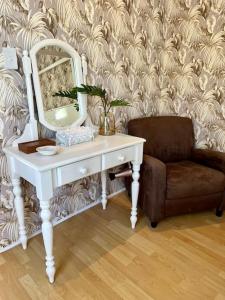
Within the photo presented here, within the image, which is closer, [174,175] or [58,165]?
[58,165]

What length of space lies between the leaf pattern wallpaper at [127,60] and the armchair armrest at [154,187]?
57cm

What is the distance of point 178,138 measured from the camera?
7.70 ft

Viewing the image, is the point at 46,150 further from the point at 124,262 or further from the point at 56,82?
the point at 124,262

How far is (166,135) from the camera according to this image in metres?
2.33

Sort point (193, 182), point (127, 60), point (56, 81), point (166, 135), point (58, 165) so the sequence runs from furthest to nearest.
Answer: point (166, 135) → point (127, 60) → point (193, 182) → point (56, 81) → point (58, 165)

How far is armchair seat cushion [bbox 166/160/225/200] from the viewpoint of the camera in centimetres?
181

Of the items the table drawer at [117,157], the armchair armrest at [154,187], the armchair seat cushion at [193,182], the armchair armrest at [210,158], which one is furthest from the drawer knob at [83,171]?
the armchair armrest at [210,158]

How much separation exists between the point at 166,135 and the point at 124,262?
1275mm

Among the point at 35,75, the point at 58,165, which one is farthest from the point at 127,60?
the point at 58,165

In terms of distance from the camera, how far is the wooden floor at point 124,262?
4.46 ft

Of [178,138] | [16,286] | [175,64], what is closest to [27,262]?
[16,286]

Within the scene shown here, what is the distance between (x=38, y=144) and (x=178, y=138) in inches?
56.8

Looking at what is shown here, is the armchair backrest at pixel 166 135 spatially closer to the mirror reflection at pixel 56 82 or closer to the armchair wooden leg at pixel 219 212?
the armchair wooden leg at pixel 219 212

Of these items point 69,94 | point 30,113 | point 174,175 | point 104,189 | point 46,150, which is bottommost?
point 104,189
